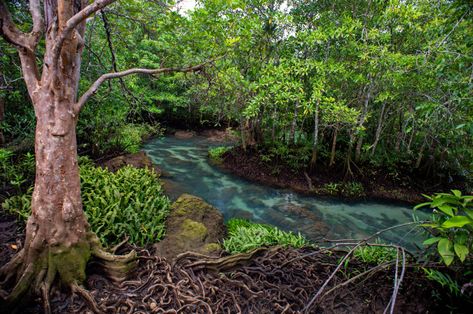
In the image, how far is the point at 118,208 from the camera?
515cm

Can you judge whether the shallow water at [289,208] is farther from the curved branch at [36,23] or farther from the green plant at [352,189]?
the curved branch at [36,23]

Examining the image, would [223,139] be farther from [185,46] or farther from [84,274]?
[84,274]

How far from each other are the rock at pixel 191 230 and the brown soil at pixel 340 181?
16.9 feet

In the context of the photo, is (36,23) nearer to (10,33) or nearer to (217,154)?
(10,33)

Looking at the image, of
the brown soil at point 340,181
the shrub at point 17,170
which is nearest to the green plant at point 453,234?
the brown soil at point 340,181

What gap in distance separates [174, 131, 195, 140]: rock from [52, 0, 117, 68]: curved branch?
17.2 m

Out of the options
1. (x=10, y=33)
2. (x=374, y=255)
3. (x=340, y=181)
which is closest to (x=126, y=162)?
(x=10, y=33)

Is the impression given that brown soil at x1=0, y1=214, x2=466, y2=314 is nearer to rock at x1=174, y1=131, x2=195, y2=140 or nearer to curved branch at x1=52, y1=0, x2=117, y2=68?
curved branch at x1=52, y1=0, x2=117, y2=68

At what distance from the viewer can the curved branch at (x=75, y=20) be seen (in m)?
2.44

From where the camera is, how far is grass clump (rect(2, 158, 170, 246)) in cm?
475

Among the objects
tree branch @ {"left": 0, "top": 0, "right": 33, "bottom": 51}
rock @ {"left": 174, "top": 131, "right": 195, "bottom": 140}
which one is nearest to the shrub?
tree branch @ {"left": 0, "top": 0, "right": 33, "bottom": 51}

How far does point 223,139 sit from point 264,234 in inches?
587

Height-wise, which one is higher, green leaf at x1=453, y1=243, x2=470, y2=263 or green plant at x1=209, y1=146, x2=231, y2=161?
green leaf at x1=453, y1=243, x2=470, y2=263

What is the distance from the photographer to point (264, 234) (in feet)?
18.1
